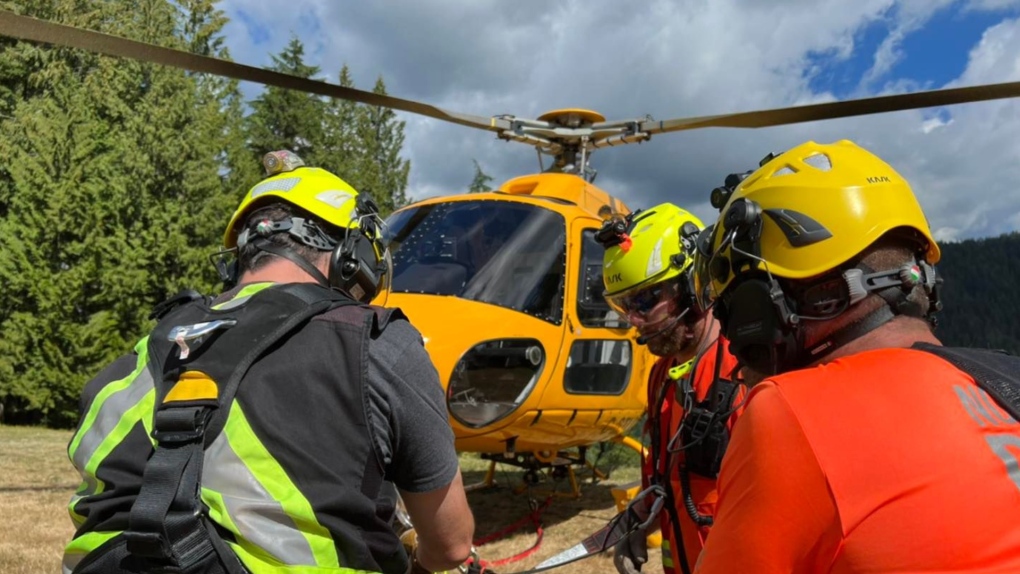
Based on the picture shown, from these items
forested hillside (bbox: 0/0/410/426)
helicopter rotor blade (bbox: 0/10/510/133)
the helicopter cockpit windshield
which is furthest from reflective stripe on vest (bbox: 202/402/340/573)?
forested hillside (bbox: 0/0/410/426)

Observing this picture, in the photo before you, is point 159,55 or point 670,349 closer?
point 670,349

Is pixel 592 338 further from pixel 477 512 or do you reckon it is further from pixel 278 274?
pixel 278 274

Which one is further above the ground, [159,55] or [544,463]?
[159,55]

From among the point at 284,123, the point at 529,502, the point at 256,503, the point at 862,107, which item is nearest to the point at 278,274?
the point at 256,503

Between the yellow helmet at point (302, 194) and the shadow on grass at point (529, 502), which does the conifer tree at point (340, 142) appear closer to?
the shadow on grass at point (529, 502)

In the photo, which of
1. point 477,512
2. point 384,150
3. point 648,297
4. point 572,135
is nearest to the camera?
point 648,297

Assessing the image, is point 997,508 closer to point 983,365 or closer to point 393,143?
point 983,365

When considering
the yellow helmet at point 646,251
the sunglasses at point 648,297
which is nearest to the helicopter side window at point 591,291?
the yellow helmet at point 646,251

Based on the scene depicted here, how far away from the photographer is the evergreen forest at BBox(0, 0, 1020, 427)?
19.2 metres

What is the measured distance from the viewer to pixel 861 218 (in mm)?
1488

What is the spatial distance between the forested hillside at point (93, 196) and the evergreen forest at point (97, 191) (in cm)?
4

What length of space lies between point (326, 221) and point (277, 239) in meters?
0.18

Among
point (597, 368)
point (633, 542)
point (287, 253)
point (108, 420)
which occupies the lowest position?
point (633, 542)

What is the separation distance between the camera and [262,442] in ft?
5.46
